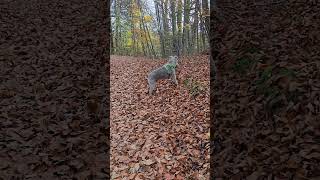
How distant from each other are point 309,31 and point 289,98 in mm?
2198

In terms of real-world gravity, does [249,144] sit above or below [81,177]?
above

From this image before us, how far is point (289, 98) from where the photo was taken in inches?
208

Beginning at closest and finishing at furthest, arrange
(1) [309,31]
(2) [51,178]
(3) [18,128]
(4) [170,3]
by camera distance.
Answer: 1. (2) [51,178]
2. (3) [18,128]
3. (1) [309,31]
4. (4) [170,3]

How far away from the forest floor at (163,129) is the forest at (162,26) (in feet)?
19.5

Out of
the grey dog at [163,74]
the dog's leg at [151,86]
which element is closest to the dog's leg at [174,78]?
the grey dog at [163,74]

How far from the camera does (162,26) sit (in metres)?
20.8

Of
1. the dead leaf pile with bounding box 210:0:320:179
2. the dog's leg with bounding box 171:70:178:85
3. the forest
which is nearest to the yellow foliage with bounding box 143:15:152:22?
the forest

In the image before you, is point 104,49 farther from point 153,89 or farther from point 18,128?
point 18,128

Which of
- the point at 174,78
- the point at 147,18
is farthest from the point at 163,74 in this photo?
the point at 147,18

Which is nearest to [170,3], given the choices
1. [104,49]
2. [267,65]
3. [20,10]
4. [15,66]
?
[20,10]

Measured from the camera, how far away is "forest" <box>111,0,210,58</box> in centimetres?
1675

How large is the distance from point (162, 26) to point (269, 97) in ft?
52.3

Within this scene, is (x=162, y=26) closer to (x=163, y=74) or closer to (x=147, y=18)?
(x=147, y=18)

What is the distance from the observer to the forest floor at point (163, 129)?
528 cm
